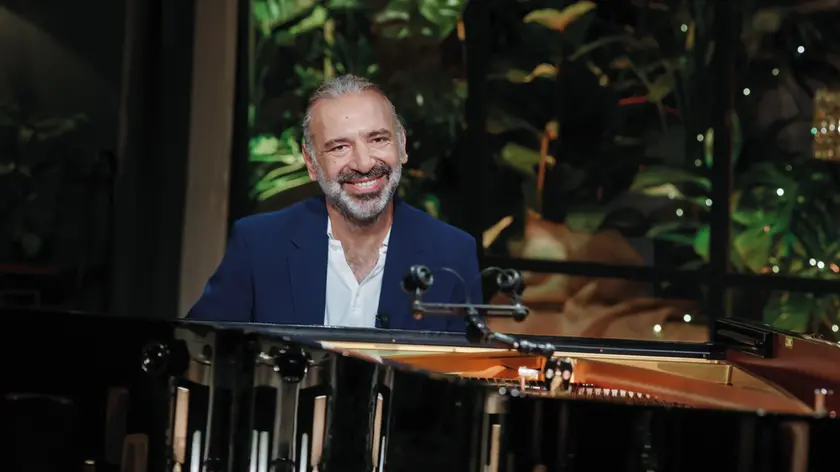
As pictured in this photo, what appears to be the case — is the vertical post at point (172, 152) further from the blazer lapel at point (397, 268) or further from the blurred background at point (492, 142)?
the blazer lapel at point (397, 268)

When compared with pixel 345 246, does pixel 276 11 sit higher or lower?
higher

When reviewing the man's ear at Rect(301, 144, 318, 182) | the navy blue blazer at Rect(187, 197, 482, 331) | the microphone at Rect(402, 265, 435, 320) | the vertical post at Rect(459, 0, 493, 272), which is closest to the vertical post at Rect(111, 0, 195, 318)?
the vertical post at Rect(459, 0, 493, 272)

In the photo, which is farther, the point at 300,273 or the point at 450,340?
the point at 300,273

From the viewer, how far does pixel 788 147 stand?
4539 mm

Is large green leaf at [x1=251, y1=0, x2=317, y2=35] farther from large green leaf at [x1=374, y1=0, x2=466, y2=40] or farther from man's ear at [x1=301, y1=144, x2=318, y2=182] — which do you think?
man's ear at [x1=301, y1=144, x2=318, y2=182]

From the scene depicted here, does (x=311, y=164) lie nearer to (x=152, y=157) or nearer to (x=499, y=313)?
(x=499, y=313)

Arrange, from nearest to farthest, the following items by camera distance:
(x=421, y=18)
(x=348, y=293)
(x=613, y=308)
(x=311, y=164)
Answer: (x=348, y=293)
(x=311, y=164)
(x=613, y=308)
(x=421, y=18)

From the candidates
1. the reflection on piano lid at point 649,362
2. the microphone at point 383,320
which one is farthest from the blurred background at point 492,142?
the reflection on piano lid at point 649,362

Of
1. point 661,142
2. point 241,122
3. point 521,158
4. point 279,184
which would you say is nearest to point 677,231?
point 661,142

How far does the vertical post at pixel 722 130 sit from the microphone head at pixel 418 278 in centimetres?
264

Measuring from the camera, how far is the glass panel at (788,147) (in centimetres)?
448

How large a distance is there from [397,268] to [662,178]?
2.04 meters

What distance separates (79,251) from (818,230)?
327cm

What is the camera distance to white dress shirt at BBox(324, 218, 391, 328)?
9.90 feet
